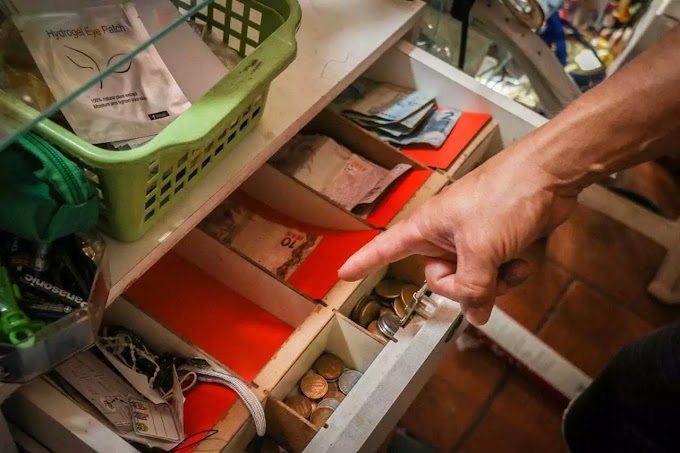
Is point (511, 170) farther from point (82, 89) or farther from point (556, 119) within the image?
point (82, 89)

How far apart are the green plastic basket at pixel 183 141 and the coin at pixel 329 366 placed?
325 mm

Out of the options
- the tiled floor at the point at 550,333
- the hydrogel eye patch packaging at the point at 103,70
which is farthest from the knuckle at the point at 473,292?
the tiled floor at the point at 550,333

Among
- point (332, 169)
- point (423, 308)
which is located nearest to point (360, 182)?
point (332, 169)

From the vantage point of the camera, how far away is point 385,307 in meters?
Result: 0.96

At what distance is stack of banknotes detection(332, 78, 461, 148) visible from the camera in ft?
3.39

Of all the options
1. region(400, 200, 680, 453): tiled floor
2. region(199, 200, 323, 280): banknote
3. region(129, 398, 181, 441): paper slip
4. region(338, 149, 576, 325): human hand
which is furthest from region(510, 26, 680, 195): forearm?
region(400, 200, 680, 453): tiled floor

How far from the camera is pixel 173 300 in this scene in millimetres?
929

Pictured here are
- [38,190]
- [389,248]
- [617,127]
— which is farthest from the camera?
[389,248]

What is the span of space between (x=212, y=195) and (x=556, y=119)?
37cm

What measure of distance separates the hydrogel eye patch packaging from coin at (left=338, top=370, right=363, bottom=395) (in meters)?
0.42

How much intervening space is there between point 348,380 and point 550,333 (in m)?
0.60

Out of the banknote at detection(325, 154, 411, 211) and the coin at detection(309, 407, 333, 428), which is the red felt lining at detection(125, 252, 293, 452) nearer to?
the coin at detection(309, 407, 333, 428)

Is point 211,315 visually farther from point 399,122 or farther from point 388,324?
point 399,122

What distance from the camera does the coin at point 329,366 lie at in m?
0.92
